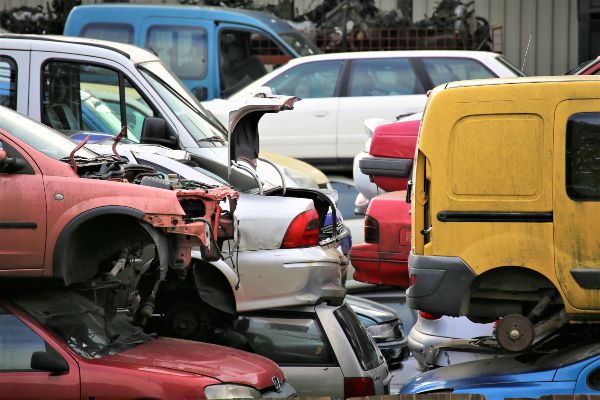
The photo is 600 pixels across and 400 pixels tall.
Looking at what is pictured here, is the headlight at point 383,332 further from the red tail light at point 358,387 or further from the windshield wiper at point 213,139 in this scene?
the red tail light at point 358,387

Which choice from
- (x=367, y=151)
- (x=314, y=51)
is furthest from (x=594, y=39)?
(x=367, y=151)

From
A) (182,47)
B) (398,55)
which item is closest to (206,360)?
(398,55)

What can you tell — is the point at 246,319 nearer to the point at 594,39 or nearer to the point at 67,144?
the point at 67,144

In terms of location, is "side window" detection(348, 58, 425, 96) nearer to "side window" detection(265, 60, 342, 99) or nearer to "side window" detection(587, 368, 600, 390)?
"side window" detection(265, 60, 342, 99)

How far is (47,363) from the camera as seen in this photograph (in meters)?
8.32

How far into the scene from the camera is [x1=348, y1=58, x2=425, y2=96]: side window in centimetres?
1722

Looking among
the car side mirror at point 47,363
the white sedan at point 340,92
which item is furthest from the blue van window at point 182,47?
the car side mirror at point 47,363

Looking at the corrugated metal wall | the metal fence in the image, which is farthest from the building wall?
the metal fence

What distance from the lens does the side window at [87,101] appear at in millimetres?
11453

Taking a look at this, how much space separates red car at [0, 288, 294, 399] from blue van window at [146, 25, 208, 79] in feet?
30.9

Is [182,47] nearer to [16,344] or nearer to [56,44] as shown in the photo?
[56,44]

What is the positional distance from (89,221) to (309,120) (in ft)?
28.2

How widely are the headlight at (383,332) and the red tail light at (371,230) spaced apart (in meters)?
0.79

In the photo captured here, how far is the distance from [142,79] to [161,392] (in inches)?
160
